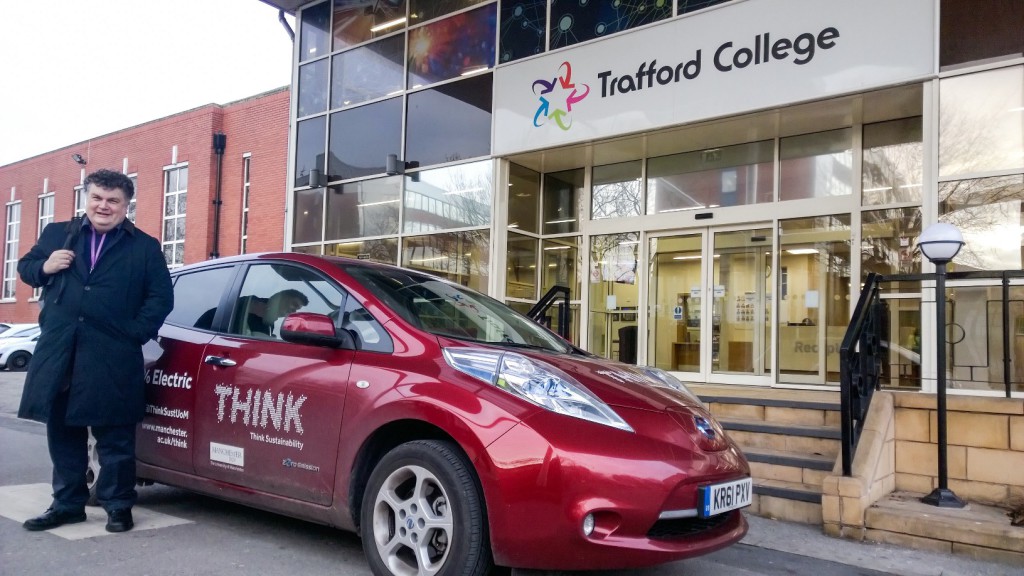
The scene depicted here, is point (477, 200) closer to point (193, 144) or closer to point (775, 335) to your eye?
point (775, 335)

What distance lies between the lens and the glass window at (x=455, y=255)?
435 inches

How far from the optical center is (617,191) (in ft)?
36.1

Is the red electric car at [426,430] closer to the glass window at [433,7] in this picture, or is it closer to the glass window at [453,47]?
the glass window at [453,47]

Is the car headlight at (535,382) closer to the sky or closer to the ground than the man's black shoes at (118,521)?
closer to the sky

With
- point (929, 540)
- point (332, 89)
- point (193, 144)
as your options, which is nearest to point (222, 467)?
point (929, 540)

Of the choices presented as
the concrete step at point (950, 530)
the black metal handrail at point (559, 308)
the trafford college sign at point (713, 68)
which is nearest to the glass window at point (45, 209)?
the trafford college sign at point (713, 68)

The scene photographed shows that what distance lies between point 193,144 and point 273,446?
19636 millimetres

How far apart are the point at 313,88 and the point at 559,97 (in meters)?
5.87

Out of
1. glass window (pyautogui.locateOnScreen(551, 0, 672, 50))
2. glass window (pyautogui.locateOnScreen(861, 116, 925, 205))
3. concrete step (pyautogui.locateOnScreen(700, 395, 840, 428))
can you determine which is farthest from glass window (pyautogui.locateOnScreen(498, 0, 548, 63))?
concrete step (pyautogui.locateOnScreen(700, 395, 840, 428))

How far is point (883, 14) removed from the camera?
7492 millimetres

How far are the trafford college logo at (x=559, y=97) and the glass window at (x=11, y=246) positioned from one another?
27.4 m

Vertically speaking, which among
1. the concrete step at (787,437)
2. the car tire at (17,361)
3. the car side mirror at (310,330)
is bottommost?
the car tire at (17,361)

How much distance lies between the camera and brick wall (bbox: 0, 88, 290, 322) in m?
19.1

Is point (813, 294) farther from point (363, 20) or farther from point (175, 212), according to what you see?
point (175, 212)
